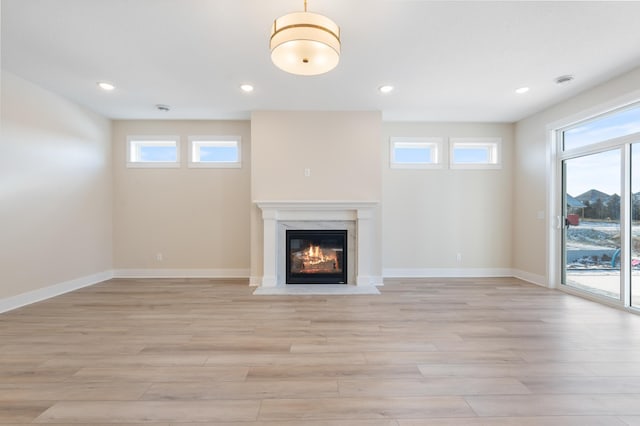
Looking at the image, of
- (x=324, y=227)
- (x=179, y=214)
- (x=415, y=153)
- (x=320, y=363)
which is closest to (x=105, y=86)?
(x=179, y=214)

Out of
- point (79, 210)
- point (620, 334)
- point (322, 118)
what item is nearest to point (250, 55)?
point (322, 118)

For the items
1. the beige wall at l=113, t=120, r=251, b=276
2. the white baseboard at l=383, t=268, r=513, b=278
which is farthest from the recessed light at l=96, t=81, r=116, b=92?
the white baseboard at l=383, t=268, r=513, b=278

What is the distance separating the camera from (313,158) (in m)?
4.43

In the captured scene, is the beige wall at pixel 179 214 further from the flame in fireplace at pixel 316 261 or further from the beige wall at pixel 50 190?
the flame in fireplace at pixel 316 261

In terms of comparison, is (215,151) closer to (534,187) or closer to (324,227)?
(324,227)

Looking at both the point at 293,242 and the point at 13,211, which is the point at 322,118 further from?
the point at 13,211

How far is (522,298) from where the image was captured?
3.67m

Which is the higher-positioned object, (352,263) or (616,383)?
(352,263)

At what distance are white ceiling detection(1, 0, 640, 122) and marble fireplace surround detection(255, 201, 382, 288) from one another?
4.98 feet

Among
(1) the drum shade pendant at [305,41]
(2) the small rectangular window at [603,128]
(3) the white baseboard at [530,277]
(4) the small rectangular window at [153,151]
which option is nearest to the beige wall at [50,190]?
(4) the small rectangular window at [153,151]

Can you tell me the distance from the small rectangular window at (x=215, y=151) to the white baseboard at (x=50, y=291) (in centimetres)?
234

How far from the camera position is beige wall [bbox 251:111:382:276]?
14.4 feet

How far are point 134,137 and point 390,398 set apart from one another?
17.8 ft

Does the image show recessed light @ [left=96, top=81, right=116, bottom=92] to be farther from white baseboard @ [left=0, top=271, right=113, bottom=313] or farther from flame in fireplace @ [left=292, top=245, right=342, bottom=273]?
flame in fireplace @ [left=292, top=245, right=342, bottom=273]
